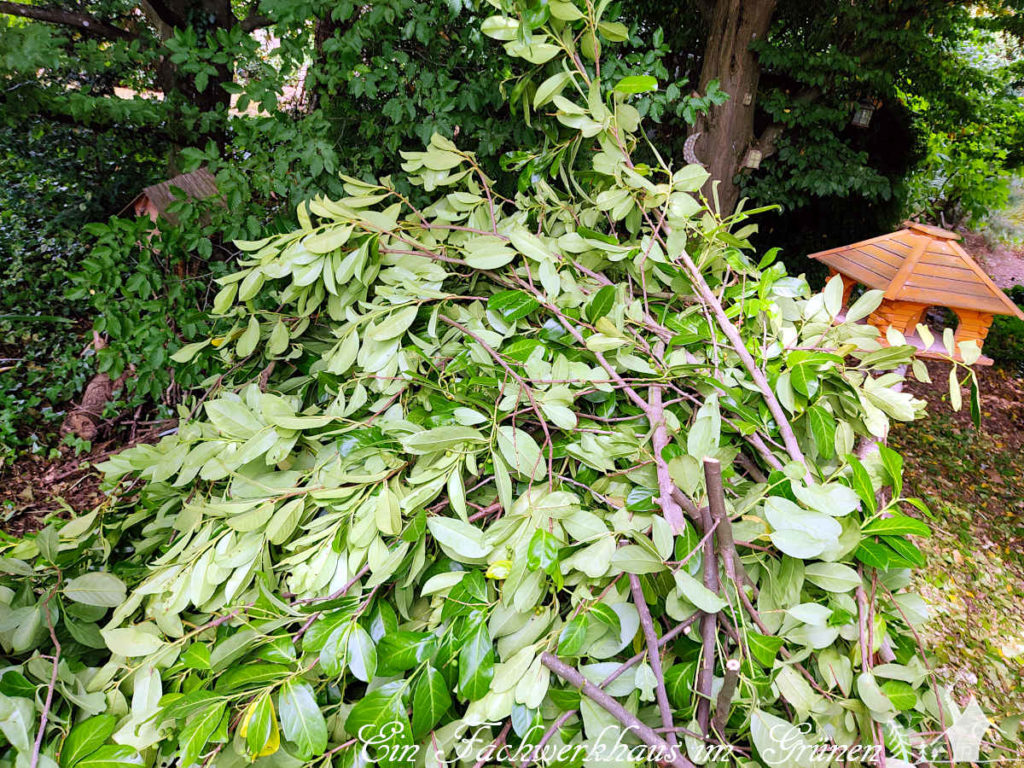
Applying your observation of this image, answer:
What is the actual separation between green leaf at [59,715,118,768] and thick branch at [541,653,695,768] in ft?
1.68

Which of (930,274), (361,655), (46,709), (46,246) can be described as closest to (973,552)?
(930,274)

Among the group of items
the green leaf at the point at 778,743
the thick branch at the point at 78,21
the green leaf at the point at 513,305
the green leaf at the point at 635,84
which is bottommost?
the green leaf at the point at 778,743

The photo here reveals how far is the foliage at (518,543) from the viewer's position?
604mm

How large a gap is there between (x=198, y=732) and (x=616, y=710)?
1.39 feet

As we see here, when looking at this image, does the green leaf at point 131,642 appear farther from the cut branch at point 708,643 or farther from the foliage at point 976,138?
the foliage at point 976,138

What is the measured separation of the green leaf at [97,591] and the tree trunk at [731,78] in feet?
11.3

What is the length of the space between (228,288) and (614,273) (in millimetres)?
739

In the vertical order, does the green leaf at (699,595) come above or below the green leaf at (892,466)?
below

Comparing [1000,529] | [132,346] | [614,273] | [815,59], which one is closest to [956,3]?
[815,59]

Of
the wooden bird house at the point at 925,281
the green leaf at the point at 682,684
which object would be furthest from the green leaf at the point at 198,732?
the wooden bird house at the point at 925,281

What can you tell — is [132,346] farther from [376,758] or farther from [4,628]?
[376,758]

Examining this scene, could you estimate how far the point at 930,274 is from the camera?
Answer: 64.6 inches

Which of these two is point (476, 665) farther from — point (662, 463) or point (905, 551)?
point (905, 551)

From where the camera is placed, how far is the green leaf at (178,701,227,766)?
0.57 metres
